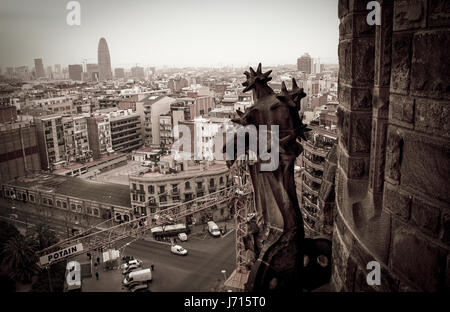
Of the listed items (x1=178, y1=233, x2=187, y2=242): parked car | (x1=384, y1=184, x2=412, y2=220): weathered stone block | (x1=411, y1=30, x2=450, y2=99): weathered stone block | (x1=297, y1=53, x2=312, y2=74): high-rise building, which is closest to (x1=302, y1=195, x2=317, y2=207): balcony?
(x1=178, y1=233, x2=187, y2=242): parked car

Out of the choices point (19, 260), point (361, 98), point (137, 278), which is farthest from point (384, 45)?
point (19, 260)

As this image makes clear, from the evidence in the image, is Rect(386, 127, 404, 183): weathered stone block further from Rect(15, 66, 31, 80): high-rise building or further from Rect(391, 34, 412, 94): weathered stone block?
Rect(15, 66, 31, 80): high-rise building

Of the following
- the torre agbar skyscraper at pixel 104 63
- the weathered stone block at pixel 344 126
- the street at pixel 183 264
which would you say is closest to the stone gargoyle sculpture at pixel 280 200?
the weathered stone block at pixel 344 126

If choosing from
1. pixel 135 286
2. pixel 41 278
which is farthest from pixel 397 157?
pixel 41 278

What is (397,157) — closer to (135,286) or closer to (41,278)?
(135,286)

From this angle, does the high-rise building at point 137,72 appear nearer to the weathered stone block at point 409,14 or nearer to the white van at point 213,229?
the white van at point 213,229
